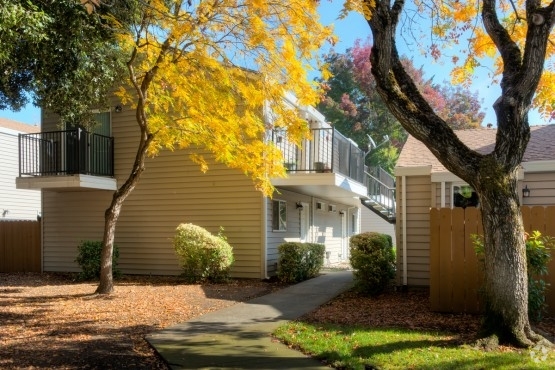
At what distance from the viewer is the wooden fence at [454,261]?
340 inches

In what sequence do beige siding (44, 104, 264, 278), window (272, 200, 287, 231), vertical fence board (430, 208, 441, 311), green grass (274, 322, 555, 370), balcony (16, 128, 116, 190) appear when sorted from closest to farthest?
green grass (274, 322, 555, 370) → vertical fence board (430, 208, 441, 311) → beige siding (44, 104, 264, 278) → balcony (16, 128, 116, 190) → window (272, 200, 287, 231)

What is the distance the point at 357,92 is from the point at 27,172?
27.3m

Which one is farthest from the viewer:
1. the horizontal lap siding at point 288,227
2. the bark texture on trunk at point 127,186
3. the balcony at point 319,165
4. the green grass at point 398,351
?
the horizontal lap siding at point 288,227

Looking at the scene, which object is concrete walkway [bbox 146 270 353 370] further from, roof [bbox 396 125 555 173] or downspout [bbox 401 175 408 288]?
roof [bbox 396 125 555 173]

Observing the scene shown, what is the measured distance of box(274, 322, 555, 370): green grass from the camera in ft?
18.1

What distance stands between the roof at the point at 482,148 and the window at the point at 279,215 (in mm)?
4161

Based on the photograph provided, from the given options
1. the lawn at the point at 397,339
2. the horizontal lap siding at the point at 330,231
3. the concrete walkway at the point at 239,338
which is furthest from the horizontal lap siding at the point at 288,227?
the lawn at the point at 397,339

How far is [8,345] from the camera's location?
6730 mm

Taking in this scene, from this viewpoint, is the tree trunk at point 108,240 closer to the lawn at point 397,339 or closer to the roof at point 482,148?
the lawn at point 397,339

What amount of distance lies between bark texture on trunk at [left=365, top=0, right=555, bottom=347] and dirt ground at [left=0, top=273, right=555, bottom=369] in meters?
0.81

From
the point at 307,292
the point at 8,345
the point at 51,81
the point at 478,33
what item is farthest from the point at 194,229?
the point at 478,33

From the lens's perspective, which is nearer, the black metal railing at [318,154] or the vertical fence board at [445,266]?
the vertical fence board at [445,266]

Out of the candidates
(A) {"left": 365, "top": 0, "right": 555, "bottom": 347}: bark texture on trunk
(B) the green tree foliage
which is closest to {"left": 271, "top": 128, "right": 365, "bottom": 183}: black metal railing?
(A) {"left": 365, "top": 0, "right": 555, "bottom": 347}: bark texture on trunk

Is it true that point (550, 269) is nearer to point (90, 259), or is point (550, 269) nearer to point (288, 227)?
point (288, 227)
